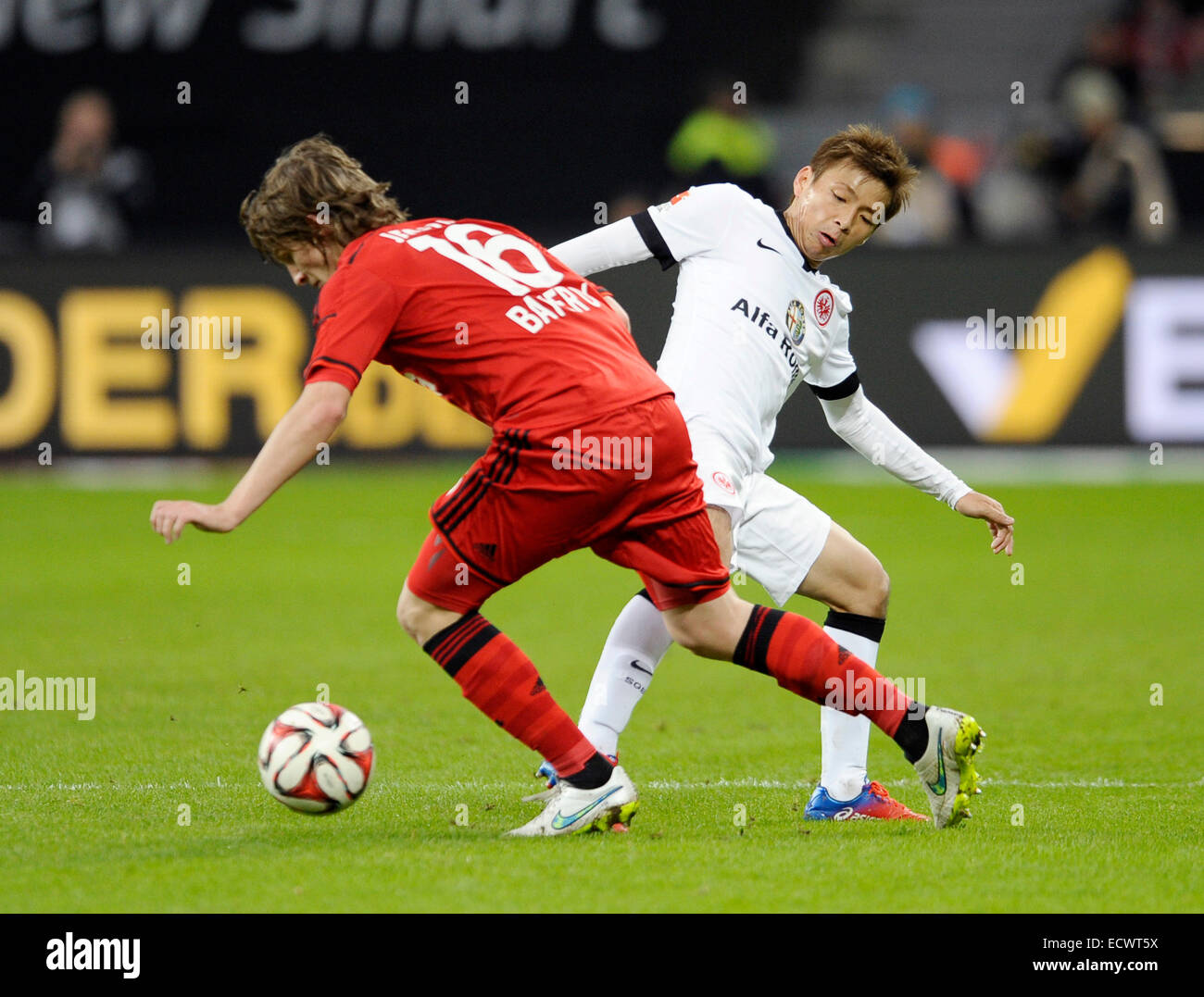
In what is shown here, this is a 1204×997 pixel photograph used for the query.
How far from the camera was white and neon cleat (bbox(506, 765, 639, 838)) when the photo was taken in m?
4.68

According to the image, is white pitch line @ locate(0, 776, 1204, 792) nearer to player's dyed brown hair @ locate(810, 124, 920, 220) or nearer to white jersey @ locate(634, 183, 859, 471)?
→ white jersey @ locate(634, 183, 859, 471)

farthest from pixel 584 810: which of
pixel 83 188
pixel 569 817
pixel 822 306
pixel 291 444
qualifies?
pixel 83 188

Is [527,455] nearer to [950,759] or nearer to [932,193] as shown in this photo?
[950,759]

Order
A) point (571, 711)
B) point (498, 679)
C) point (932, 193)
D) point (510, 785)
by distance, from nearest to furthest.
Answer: point (498, 679), point (510, 785), point (571, 711), point (932, 193)

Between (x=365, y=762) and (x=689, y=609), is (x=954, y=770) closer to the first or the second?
(x=689, y=609)

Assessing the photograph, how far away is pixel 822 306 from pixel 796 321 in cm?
12

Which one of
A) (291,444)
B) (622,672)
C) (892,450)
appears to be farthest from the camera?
(892,450)

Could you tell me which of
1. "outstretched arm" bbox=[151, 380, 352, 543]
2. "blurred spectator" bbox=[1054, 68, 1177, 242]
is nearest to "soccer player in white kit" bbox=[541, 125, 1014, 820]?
"outstretched arm" bbox=[151, 380, 352, 543]

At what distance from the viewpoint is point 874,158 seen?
503 cm

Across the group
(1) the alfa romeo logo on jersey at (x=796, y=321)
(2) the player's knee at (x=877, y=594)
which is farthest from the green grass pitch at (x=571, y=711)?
(1) the alfa romeo logo on jersey at (x=796, y=321)

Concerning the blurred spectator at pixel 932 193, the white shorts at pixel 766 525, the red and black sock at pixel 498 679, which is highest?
the blurred spectator at pixel 932 193

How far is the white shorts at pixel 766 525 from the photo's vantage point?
16.6ft

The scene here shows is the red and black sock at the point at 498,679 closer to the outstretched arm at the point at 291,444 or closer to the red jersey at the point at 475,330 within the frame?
the red jersey at the point at 475,330

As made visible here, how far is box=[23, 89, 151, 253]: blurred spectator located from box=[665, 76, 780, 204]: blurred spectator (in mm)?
5002
